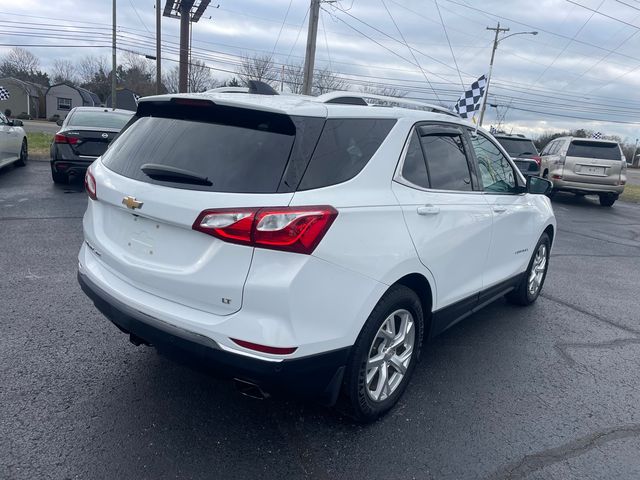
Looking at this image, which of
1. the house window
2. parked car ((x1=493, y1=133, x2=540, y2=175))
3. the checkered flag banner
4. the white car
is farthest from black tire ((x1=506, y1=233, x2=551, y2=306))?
the house window

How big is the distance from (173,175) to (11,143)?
11.6 m

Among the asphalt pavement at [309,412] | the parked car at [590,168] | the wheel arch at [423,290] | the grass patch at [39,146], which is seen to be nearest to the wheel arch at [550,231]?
the asphalt pavement at [309,412]

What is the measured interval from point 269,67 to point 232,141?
158 feet

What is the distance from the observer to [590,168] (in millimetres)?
14727

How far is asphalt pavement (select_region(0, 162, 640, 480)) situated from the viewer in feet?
8.73

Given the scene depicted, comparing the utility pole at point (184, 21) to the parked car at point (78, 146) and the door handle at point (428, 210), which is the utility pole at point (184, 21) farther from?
the door handle at point (428, 210)

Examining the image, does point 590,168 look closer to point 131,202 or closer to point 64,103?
point 131,202

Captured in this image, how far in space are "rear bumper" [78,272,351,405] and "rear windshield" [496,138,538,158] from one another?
13.9 m

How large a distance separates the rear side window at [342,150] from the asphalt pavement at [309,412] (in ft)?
3.78

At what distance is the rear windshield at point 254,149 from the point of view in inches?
98.5

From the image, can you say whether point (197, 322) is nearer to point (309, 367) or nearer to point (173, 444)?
point (309, 367)

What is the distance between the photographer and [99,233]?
3.10 m

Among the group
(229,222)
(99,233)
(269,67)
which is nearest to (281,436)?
(229,222)

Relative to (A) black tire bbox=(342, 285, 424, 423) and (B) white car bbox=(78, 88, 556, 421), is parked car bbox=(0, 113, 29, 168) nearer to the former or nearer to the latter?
(B) white car bbox=(78, 88, 556, 421)
